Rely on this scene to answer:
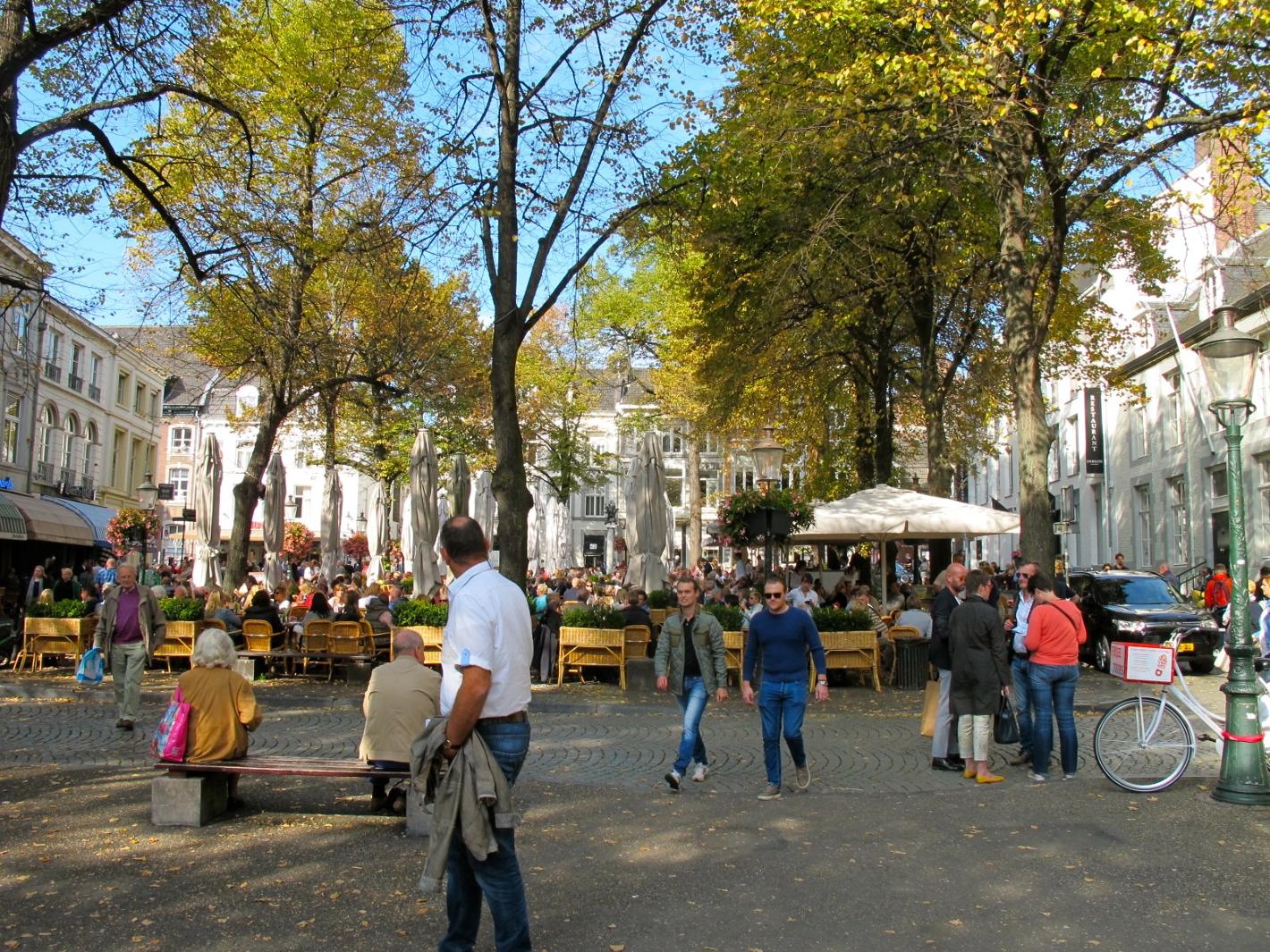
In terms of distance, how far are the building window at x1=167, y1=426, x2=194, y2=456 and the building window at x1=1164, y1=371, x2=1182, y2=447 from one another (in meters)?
52.0

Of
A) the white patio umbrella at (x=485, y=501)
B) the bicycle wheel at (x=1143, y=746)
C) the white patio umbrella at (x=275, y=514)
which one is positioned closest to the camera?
the bicycle wheel at (x=1143, y=746)

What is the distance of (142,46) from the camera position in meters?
9.89

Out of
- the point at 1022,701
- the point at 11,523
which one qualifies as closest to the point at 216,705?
the point at 1022,701

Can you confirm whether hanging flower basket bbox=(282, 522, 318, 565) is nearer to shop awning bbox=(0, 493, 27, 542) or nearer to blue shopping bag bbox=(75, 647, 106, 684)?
shop awning bbox=(0, 493, 27, 542)

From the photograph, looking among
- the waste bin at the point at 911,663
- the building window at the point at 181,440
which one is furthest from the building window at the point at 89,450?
the waste bin at the point at 911,663

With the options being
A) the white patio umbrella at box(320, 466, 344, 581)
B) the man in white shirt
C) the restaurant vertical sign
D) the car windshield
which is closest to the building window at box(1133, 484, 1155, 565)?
the restaurant vertical sign

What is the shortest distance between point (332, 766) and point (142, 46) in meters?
7.28

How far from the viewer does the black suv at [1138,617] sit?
55.5 ft

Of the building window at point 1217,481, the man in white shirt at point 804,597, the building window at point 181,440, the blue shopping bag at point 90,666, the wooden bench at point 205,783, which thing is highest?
the building window at point 181,440

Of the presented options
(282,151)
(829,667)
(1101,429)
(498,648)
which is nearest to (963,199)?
(829,667)

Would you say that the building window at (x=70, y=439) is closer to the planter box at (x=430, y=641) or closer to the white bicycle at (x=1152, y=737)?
the planter box at (x=430, y=641)

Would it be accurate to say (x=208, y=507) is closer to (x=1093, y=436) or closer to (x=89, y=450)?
(x=89, y=450)

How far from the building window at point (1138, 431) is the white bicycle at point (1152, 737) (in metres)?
30.0

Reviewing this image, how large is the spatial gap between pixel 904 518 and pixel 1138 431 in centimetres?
2320
